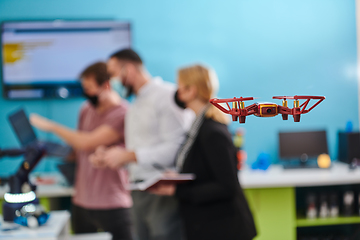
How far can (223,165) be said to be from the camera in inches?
52.4

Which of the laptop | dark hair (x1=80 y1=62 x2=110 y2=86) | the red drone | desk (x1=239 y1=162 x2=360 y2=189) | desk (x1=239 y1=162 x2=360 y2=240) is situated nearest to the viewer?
the red drone

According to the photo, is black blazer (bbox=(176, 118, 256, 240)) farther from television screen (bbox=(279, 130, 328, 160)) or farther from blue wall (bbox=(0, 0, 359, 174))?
television screen (bbox=(279, 130, 328, 160))

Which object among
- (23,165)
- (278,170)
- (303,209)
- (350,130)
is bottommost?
(303,209)

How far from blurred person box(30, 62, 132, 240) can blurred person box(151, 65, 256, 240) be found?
75 centimetres

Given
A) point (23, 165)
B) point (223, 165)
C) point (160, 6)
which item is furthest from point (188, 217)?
point (160, 6)

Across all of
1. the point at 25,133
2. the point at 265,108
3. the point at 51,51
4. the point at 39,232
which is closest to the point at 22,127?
the point at 25,133

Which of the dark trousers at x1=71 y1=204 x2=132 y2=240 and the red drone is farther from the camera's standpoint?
the dark trousers at x1=71 y1=204 x2=132 y2=240


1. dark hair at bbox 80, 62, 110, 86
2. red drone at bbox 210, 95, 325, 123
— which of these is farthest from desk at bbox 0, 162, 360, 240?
red drone at bbox 210, 95, 325, 123

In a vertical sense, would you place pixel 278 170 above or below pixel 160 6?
below

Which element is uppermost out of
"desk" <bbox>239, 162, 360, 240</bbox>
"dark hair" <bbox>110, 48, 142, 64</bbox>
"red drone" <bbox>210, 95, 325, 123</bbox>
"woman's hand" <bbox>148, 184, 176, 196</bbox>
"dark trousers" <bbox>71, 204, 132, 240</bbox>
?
"dark hair" <bbox>110, 48, 142, 64</bbox>

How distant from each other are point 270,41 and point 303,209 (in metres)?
1.44

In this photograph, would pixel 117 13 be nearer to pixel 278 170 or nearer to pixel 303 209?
pixel 278 170

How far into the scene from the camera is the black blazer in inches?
50.1

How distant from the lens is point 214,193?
4.44 ft
